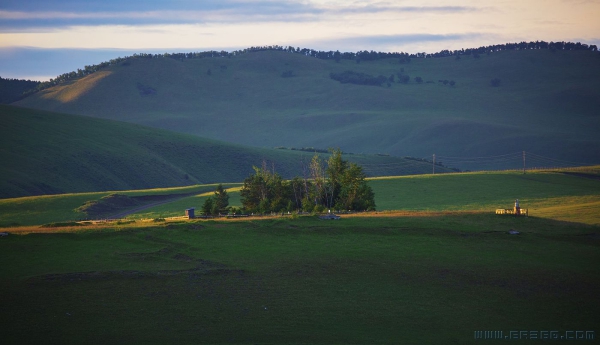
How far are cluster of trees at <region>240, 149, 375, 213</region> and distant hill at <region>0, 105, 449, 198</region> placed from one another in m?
57.7

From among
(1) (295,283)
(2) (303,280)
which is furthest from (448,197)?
(1) (295,283)

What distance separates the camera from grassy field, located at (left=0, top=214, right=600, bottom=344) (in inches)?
1293

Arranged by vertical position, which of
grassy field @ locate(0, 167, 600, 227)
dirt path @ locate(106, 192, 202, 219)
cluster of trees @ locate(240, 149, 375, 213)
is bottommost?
dirt path @ locate(106, 192, 202, 219)

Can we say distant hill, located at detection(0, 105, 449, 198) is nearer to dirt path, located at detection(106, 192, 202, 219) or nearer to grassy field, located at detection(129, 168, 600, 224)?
dirt path, located at detection(106, 192, 202, 219)

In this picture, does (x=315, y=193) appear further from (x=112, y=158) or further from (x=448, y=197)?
(x=112, y=158)

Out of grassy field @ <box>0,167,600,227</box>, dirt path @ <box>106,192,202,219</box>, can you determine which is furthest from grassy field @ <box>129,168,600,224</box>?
dirt path @ <box>106,192,202,219</box>

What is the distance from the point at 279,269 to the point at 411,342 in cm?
1067

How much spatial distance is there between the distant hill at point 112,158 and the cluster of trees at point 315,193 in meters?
57.7

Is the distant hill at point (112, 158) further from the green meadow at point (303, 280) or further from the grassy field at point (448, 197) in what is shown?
the green meadow at point (303, 280)

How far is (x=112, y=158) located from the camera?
139m

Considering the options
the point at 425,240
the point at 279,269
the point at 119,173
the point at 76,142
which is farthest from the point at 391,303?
the point at 76,142

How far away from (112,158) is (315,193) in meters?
85.7

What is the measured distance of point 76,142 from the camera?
142 meters

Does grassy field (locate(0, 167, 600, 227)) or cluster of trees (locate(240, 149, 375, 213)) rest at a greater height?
cluster of trees (locate(240, 149, 375, 213))
